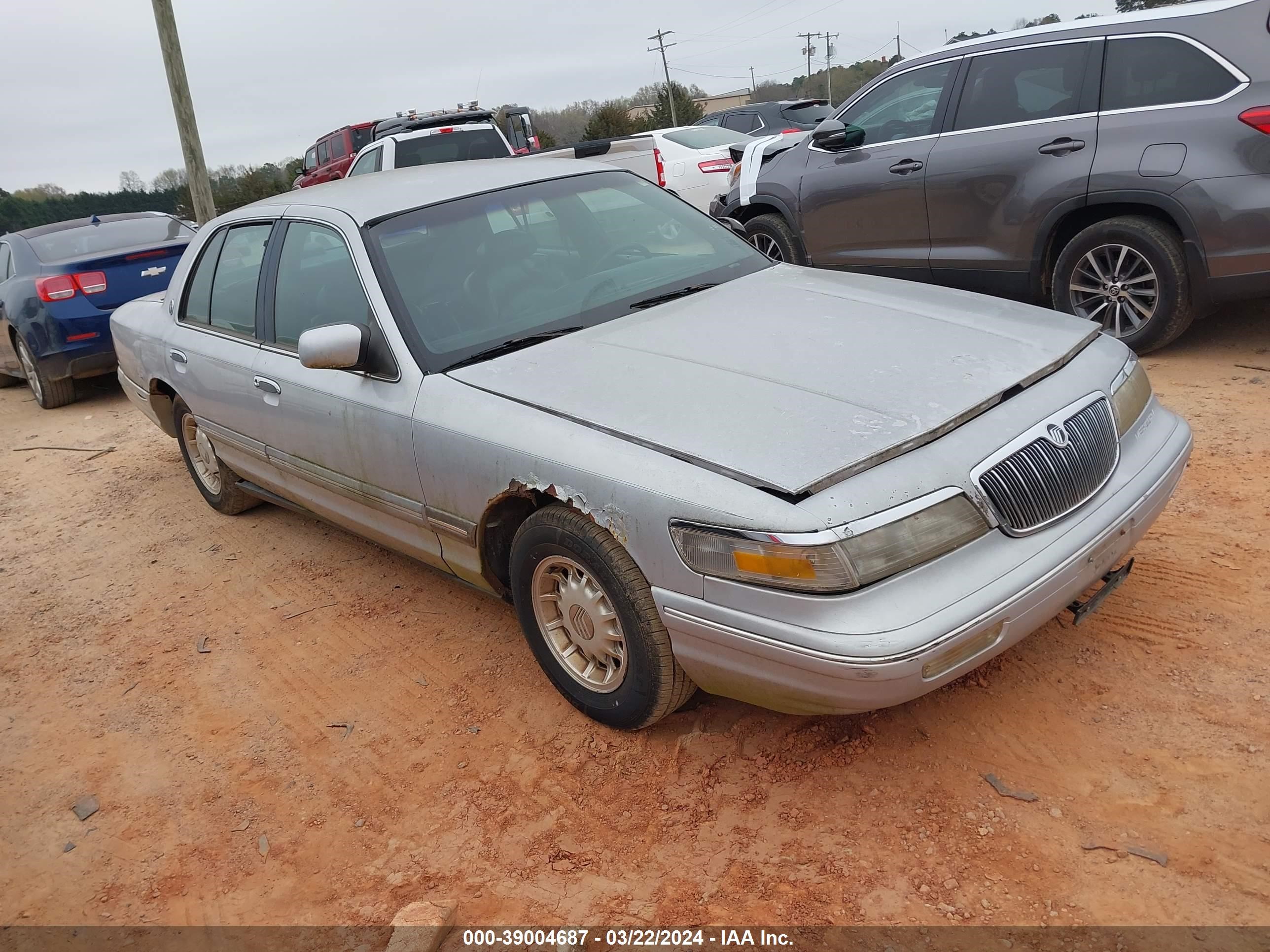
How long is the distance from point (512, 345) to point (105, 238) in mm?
7374

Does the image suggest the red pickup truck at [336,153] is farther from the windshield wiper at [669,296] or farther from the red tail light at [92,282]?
the windshield wiper at [669,296]

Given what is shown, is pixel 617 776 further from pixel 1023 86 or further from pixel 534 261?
pixel 1023 86

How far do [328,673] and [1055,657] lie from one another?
2.64m

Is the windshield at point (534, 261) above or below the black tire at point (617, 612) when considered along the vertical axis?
above

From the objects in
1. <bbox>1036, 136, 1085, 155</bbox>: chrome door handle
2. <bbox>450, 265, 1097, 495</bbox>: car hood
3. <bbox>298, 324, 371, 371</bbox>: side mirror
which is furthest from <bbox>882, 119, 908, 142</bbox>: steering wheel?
<bbox>298, 324, 371, 371</bbox>: side mirror

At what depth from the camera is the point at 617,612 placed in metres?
2.88

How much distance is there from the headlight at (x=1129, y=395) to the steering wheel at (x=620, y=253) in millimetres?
1823

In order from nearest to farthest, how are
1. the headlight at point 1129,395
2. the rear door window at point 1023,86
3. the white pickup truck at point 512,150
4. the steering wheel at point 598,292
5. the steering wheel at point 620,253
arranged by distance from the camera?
the headlight at point 1129,395 < the steering wheel at point 598,292 < the steering wheel at point 620,253 < the rear door window at point 1023,86 < the white pickup truck at point 512,150

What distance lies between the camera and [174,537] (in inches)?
221

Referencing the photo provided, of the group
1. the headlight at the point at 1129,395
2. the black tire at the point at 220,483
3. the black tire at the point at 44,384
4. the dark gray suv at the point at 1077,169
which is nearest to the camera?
the headlight at the point at 1129,395

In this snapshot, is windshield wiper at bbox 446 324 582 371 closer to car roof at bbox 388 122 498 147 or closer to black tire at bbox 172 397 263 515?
black tire at bbox 172 397 263 515

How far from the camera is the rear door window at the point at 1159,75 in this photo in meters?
5.24

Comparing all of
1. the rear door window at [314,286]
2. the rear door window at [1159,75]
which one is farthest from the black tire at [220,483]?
the rear door window at [1159,75]

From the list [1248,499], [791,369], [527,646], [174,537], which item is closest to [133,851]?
[527,646]
